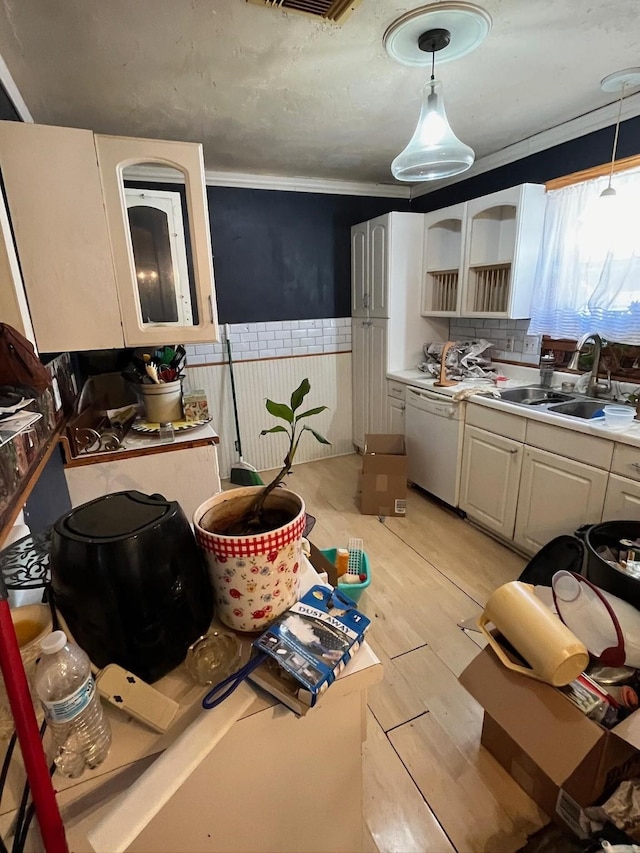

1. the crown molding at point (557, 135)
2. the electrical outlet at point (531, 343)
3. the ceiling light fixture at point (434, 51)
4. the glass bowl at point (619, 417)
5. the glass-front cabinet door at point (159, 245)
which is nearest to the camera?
the ceiling light fixture at point (434, 51)

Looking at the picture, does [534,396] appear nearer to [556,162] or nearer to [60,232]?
[556,162]

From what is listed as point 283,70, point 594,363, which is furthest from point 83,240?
point 594,363

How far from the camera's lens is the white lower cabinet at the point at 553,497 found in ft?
6.39

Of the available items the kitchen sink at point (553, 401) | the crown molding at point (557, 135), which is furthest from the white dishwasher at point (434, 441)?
the crown molding at point (557, 135)

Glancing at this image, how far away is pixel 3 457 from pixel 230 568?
60 centimetres

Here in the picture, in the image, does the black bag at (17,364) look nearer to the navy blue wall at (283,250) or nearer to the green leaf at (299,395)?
the green leaf at (299,395)

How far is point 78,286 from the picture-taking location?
155 centimetres

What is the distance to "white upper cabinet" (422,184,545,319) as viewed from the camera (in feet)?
8.39

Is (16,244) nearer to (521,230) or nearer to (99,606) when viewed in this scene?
(99,606)

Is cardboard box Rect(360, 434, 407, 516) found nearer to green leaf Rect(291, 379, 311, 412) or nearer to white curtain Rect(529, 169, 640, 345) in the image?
white curtain Rect(529, 169, 640, 345)

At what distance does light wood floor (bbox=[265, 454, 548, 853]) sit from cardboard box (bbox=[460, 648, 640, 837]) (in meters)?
0.11

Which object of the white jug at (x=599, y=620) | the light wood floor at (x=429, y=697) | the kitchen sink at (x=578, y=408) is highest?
the kitchen sink at (x=578, y=408)

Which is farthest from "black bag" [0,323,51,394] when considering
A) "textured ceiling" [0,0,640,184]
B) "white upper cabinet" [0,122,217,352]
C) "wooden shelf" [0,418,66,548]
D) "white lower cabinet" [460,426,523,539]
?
"white lower cabinet" [460,426,523,539]

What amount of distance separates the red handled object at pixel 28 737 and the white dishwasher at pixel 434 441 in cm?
252
